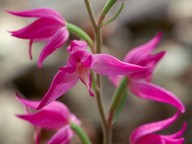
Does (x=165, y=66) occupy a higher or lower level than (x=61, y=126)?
lower

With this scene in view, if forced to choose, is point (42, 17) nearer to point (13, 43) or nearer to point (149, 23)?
point (13, 43)

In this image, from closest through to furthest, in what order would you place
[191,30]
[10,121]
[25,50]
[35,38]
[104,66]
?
[104,66] < [35,38] < [10,121] < [25,50] < [191,30]

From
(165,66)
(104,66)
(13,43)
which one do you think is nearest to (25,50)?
(13,43)

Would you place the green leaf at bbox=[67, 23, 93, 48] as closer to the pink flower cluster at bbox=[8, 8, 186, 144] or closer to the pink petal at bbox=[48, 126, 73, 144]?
the pink flower cluster at bbox=[8, 8, 186, 144]

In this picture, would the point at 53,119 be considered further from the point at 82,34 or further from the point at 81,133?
the point at 82,34

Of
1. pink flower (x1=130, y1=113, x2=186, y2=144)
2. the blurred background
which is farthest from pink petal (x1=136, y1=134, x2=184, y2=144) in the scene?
the blurred background

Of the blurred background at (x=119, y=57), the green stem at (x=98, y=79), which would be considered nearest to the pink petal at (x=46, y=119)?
the green stem at (x=98, y=79)
